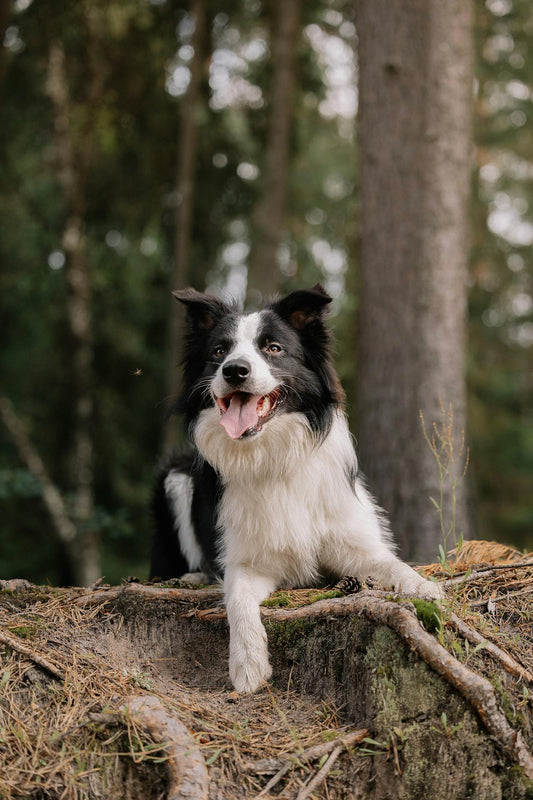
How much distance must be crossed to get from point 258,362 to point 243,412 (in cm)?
26

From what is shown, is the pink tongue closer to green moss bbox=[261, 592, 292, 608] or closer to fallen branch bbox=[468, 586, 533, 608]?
green moss bbox=[261, 592, 292, 608]

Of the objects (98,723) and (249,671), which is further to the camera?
(249,671)

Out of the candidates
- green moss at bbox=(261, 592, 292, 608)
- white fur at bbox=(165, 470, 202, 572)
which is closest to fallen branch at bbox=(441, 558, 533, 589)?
green moss at bbox=(261, 592, 292, 608)

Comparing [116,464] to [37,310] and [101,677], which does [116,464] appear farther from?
[101,677]

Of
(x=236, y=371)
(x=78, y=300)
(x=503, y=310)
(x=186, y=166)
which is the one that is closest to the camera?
(x=236, y=371)

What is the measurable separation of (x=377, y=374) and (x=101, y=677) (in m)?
3.03

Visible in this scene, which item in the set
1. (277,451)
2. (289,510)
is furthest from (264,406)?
(289,510)

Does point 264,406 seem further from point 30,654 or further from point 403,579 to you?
point 30,654

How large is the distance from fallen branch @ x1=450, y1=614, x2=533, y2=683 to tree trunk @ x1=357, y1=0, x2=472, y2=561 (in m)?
2.23

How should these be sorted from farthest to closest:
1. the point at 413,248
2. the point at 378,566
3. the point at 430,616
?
the point at 413,248, the point at 378,566, the point at 430,616

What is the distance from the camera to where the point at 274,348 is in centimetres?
370

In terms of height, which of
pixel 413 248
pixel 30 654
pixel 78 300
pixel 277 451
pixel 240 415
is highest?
pixel 78 300

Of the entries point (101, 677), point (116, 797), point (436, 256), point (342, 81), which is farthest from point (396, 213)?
point (342, 81)

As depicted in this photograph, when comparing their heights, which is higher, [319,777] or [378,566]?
[378,566]
